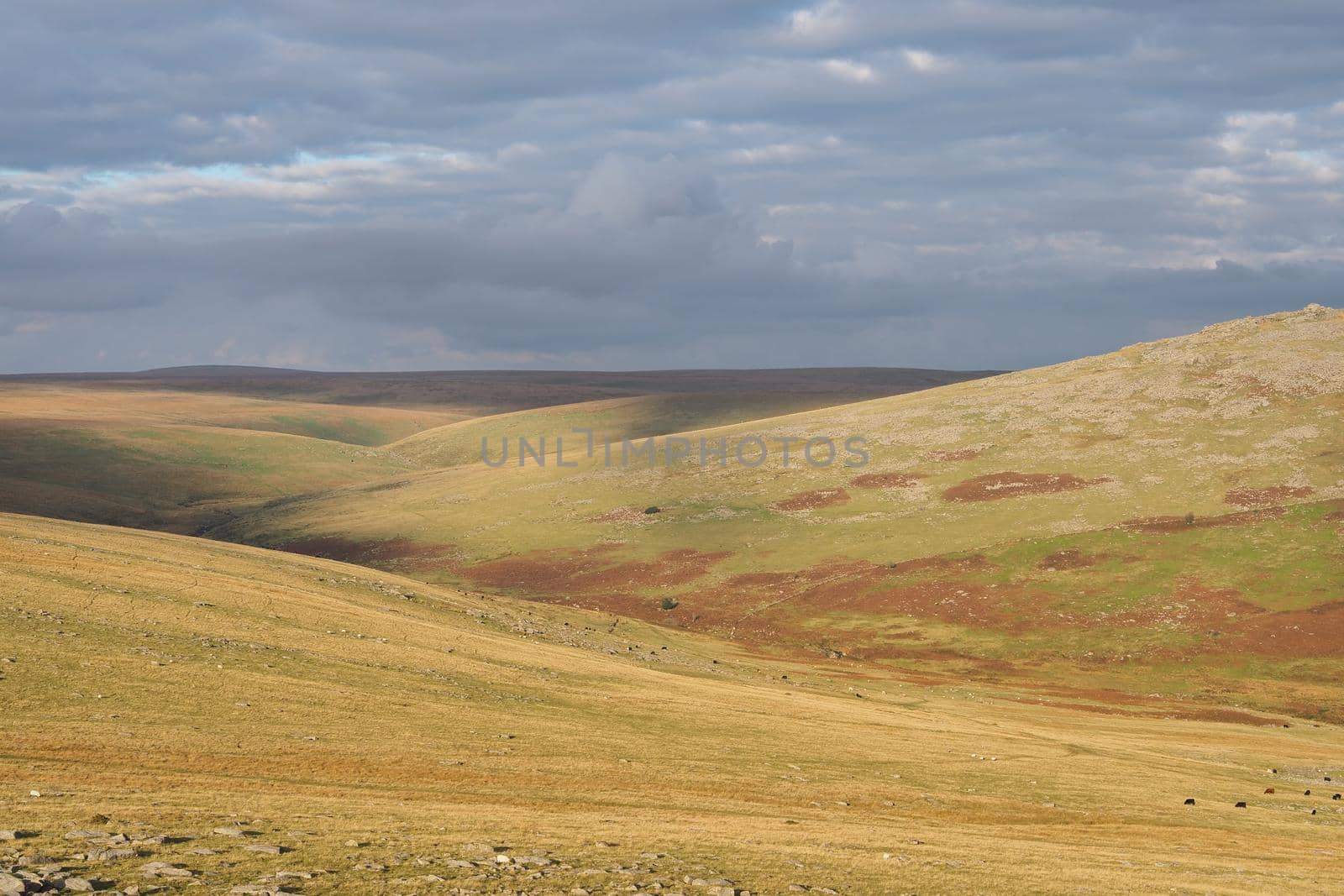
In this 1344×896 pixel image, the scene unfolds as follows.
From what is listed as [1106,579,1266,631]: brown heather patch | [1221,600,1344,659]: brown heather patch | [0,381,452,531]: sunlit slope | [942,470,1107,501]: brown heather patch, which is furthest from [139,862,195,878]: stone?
[0,381,452,531]: sunlit slope

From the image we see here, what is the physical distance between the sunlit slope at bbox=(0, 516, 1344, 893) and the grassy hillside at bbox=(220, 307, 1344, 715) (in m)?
25.7

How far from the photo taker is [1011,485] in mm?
121750

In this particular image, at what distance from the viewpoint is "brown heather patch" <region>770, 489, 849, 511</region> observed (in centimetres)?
12512

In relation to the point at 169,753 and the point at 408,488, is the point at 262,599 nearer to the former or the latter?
the point at 169,753

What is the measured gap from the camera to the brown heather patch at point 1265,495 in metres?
108

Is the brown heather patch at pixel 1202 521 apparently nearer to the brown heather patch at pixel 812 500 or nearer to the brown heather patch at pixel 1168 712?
the brown heather patch at pixel 812 500

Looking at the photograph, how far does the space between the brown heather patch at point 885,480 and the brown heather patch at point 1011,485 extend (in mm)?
5600

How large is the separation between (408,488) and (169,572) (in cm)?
10875

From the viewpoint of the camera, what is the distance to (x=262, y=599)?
51250mm

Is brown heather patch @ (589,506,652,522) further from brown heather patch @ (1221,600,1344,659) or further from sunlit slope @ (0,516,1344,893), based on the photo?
sunlit slope @ (0,516,1344,893)

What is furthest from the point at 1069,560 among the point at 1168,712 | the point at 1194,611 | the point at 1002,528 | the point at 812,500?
the point at 1168,712

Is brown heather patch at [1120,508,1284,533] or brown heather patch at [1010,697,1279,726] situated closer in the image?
brown heather patch at [1010,697,1279,726]

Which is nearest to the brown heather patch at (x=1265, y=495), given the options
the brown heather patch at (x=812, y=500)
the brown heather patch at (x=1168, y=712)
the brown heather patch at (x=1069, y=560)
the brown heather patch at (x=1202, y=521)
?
the brown heather patch at (x=1202, y=521)

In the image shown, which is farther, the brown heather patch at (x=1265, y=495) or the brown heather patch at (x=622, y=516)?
the brown heather patch at (x=622, y=516)
